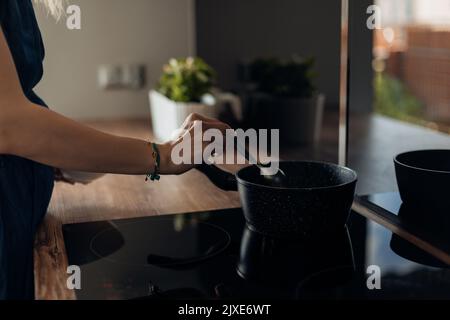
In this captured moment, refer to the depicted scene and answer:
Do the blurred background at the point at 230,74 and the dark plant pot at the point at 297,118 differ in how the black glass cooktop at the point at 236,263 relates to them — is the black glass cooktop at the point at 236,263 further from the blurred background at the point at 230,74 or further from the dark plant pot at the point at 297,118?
the dark plant pot at the point at 297,118

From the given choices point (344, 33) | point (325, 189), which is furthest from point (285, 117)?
point (325, 189)

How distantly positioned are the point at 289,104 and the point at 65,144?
104 cm

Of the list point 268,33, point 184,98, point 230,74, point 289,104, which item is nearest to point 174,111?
point 184,98

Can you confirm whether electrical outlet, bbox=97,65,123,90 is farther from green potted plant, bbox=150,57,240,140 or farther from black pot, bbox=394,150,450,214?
black pot, bbox=394,150,450,214

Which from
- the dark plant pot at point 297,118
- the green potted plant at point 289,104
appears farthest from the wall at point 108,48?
the dark plant pot at point 297,118

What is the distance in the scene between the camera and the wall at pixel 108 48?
6.44ft

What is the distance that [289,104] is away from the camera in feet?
5.48

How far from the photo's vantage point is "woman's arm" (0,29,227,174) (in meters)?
0.68

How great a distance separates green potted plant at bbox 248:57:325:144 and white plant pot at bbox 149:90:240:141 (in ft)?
0.31

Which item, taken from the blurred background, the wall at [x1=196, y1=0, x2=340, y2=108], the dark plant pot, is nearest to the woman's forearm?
the blurred background

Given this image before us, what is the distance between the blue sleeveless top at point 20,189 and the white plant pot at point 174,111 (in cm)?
73

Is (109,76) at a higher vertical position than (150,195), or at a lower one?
higher

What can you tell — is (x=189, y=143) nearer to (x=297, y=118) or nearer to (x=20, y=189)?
(x=20, y=189)
